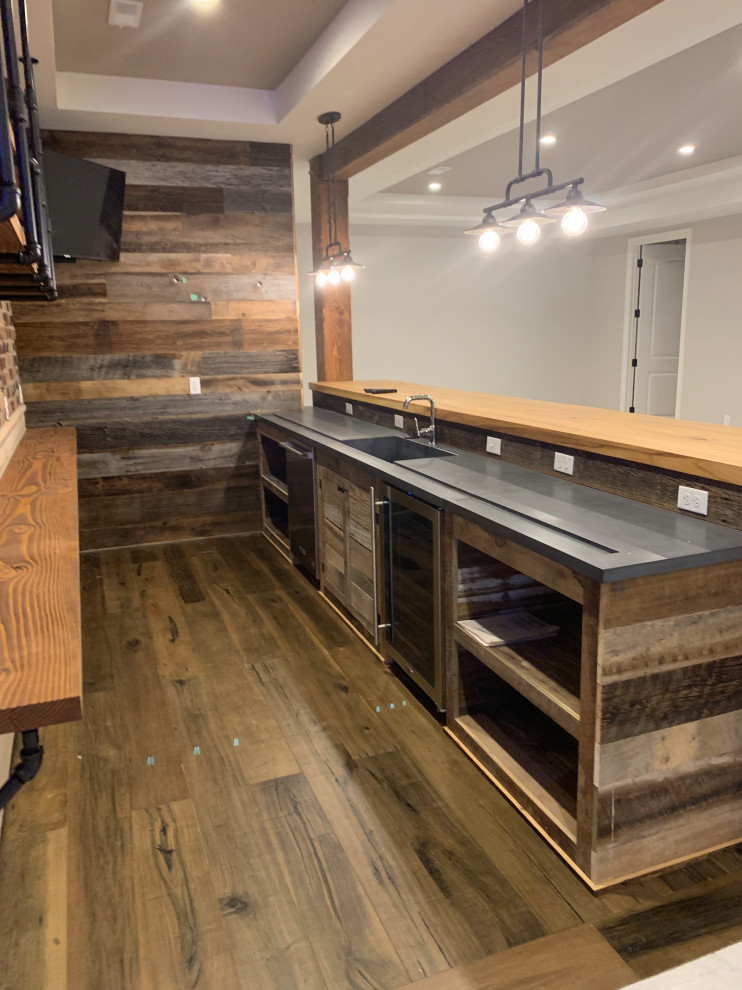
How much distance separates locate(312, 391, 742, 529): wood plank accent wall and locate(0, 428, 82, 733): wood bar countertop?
5.15ft

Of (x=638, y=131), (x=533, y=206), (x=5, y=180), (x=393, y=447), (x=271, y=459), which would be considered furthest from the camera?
(x=638, y=131)

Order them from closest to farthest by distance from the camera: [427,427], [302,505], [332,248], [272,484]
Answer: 1. [427,427]
2. [302,505]
3. [272,484]
4. [332,248]

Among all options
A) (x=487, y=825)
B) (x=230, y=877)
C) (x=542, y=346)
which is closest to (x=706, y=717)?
(x=487, y=825)

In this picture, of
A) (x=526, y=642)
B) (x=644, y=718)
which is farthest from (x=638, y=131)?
(x=644, y=718)

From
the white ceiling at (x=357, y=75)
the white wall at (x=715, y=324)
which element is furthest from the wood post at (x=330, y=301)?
the white wall at (x=715, y=324)

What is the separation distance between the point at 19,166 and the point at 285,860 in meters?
1.70

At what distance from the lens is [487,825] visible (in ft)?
6.80

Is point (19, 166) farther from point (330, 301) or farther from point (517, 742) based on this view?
point (330, 301)

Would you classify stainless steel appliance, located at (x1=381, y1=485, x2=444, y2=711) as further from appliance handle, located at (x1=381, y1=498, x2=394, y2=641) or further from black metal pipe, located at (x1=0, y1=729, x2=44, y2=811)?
black metal pipe, located at (x1=0, y1=729, x2=44, y2=811)

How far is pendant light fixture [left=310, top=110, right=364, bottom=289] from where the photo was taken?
4348 millimetres

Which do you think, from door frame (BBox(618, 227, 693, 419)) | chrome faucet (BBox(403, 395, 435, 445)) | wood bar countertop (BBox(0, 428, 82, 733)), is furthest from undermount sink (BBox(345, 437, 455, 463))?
door frame (BBox(618, 227, 693, 419))

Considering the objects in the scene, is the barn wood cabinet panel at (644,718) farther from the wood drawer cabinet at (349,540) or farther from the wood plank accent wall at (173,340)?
the wood plank accent wall at (173,340)

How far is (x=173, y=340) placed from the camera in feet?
15.5

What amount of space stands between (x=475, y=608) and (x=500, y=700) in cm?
36
